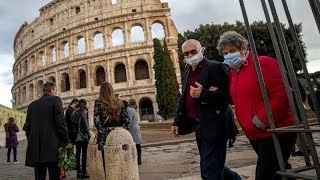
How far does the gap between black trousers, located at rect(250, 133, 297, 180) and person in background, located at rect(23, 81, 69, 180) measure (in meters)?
2.94

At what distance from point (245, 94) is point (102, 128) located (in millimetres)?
2880

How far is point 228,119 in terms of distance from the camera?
3.32 m

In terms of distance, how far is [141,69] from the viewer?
1369 inches

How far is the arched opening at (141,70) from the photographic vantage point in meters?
34.5

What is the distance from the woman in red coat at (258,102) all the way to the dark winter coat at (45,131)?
8.69 ft

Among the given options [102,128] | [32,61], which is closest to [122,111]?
[102,128]

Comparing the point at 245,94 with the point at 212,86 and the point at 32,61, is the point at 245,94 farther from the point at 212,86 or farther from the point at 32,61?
the point at 32,61

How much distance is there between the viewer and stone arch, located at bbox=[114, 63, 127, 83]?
115 feet

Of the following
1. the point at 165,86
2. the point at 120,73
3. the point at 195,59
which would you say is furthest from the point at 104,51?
the point at 195,59

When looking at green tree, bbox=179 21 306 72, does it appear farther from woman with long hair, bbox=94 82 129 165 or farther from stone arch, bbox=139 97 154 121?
woman with long hair, bbox=94 82 129 165

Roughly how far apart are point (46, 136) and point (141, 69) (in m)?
30.6

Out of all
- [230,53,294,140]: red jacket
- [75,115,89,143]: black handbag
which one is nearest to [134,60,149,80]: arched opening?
[75,115,89,143]: black handbag

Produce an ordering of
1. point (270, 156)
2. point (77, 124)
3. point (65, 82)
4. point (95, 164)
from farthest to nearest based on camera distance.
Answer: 1. point (65, 82)
2. point (77, 124)
3. point (95, 164)
4. point (270, 156)

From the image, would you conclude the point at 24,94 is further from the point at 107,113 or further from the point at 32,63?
the point at 107,113
